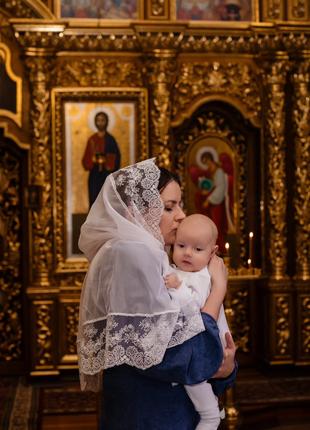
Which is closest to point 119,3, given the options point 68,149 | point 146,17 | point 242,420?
point 146,17

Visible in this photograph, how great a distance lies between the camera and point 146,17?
24.8 ft

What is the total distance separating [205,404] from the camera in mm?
2666

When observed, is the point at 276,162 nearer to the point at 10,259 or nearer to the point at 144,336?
the point at 10,259

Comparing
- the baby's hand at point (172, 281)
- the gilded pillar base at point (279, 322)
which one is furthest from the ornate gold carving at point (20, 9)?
the baby's hand at point (172, 281)

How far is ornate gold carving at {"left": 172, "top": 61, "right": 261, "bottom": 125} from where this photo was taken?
25.2 feet

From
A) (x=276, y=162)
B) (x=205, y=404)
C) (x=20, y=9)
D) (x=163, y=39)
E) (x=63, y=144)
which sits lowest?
(x=205, y=404)

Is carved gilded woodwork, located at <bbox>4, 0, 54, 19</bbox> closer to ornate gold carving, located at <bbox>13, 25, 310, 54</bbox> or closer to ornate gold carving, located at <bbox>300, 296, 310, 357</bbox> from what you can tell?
ornate gold carving, located at <bbox>13, 25, 310, 54</bbox>

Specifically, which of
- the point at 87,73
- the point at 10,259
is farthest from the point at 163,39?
the point at 10,259

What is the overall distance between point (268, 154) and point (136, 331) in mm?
5324

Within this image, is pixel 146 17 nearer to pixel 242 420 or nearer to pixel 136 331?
pixel 242 420

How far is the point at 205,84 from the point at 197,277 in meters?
5.17

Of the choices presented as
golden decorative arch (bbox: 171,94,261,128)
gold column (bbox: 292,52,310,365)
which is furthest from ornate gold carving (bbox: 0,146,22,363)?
gold column (bbox: 292,52,310,365)

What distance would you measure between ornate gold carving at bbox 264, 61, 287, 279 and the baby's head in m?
4.95

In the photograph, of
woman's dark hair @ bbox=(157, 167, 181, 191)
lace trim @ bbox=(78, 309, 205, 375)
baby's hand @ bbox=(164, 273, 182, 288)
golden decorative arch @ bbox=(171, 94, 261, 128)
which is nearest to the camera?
lace trim @ bbox=(78, 309, 205, 375)
